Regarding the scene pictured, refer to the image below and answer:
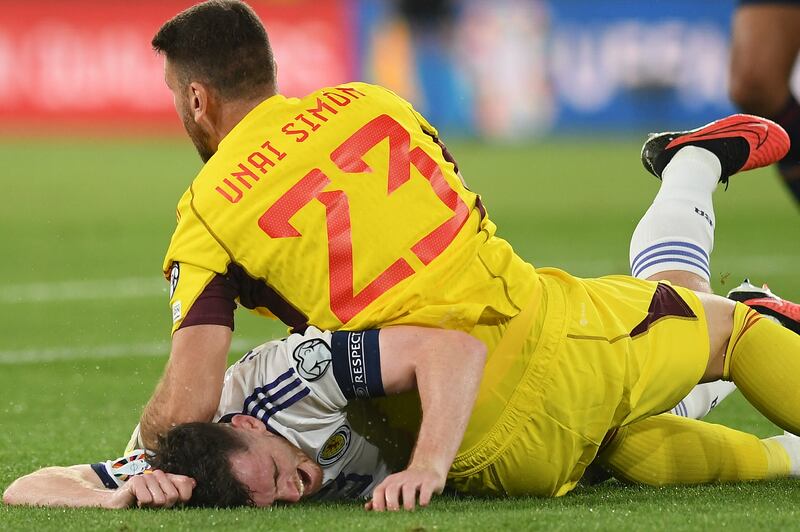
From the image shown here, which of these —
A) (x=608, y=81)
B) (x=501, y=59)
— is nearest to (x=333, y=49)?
(x=501, y=59)

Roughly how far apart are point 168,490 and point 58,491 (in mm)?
316

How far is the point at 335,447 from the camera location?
350 cm

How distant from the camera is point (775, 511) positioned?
130 inches

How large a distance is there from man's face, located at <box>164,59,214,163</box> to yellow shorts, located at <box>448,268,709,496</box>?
0.94 metres

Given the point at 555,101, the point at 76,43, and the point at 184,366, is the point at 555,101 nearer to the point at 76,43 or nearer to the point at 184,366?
the point at 76,43

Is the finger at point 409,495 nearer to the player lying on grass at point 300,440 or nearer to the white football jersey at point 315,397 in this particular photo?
the player lying on grass at point 300,440

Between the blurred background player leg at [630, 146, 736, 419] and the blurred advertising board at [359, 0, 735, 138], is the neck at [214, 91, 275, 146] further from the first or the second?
the blurred advertising board at [359, 0, 735, 138]

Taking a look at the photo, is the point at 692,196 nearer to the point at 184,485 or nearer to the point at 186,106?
the point at 186,106

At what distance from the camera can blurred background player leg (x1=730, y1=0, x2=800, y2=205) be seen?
21.4 ft

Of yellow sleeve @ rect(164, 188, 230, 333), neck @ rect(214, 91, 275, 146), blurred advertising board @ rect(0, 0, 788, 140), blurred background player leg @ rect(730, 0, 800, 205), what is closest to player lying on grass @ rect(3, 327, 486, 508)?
yellow sleeve @ rect(164, 188, 230, 333)

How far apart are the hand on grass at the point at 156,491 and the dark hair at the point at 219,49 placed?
3.36 ft

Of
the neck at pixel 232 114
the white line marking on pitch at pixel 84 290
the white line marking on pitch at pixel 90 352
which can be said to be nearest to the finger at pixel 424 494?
the neck at pixel 232 114

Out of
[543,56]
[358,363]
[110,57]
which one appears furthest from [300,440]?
[543,56]

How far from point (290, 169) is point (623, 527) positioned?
3.89 ft
